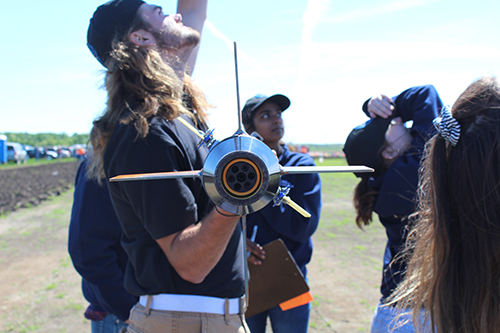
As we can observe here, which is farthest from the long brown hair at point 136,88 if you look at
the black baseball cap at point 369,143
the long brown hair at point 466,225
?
the long brown hair at point 466,225

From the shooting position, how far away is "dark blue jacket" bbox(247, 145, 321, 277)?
3381 mm

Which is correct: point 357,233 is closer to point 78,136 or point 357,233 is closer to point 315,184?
point 315,184

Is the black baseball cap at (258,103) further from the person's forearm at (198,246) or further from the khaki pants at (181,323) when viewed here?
the khaki pants at (181,323)

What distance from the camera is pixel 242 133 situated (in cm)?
121

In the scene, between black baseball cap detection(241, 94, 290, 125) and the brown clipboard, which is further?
black baseball cap detection(241, 94, 290, 125)

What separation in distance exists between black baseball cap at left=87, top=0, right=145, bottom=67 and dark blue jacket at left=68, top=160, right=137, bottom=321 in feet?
3.66

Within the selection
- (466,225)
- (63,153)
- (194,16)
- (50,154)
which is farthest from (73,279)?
(63,153)

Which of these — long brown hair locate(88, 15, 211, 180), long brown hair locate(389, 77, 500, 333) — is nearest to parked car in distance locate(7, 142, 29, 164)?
long brown hair locate(88, 15, 211, 180)

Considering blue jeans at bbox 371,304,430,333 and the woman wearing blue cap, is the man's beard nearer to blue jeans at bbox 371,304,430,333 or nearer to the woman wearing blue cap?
the woman wearing blue cap

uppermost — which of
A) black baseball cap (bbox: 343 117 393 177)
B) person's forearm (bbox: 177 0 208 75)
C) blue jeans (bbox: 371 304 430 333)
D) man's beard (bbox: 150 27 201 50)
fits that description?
person's forearm (bbox: 177 0 208 75)

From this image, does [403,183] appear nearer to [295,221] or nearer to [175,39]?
[295,221]

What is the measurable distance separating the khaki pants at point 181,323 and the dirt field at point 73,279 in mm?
3566

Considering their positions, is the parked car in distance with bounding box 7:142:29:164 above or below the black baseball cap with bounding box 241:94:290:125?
below

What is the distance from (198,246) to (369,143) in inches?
58.9
